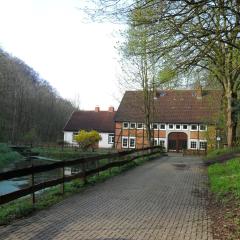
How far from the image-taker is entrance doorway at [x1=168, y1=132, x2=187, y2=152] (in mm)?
66688

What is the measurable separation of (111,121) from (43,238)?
70.8 m

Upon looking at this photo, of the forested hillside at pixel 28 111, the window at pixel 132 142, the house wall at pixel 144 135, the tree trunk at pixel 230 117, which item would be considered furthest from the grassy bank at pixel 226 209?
the forested hillside at pixel 28 111

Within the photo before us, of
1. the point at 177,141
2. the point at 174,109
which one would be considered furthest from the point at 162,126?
the point at 174,109

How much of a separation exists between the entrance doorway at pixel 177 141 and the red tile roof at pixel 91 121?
1168cm

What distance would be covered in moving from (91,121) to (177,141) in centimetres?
1840

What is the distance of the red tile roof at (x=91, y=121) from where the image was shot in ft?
254

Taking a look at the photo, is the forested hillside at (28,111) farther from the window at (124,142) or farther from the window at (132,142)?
the window at (132,142)

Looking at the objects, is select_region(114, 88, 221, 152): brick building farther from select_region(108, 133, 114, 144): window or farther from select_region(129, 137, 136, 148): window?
select_region(108, 133, 114, 144): window

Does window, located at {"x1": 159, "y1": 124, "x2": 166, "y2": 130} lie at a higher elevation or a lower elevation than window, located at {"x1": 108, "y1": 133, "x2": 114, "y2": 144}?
higher

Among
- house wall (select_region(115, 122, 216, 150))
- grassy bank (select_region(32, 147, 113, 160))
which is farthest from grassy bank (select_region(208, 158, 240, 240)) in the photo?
house wall (select_region(115, 122, 216, 150))

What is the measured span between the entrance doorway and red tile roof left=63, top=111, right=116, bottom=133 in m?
11.7

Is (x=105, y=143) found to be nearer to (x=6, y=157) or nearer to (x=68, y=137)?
(x=68, y=137)

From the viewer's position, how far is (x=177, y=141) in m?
67.1

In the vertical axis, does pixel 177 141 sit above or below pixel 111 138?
below
